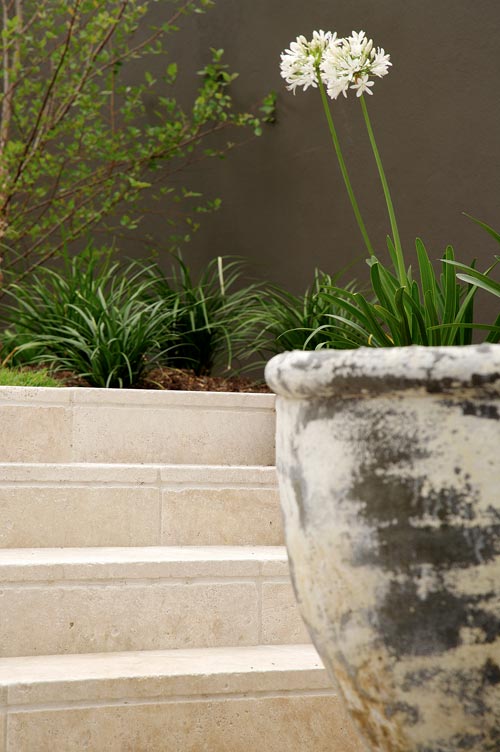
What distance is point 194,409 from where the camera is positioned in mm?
2527

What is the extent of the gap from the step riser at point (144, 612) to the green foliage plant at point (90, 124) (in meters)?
2.15

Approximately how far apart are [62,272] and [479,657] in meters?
3.89

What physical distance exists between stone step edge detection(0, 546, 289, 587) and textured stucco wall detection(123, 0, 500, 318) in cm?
179

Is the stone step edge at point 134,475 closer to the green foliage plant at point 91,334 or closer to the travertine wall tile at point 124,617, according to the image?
the travertine wall tile at point 124,617

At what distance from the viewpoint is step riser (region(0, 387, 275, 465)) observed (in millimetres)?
2393

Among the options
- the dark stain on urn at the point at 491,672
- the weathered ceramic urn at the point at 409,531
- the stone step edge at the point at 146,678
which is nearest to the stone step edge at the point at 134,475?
the stone step edge at the point at 146,678

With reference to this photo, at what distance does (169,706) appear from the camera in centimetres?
153

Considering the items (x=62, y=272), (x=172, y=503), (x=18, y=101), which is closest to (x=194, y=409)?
(x=172, y=503)

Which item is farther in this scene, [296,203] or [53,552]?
[296,203]

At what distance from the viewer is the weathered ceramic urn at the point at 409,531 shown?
0.80m

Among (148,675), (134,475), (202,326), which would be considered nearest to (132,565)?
(148,675)

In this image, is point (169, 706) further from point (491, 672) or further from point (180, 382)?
point (180, 382)

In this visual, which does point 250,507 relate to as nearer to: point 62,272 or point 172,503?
point 172,503

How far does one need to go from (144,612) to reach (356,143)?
254 centimetres
